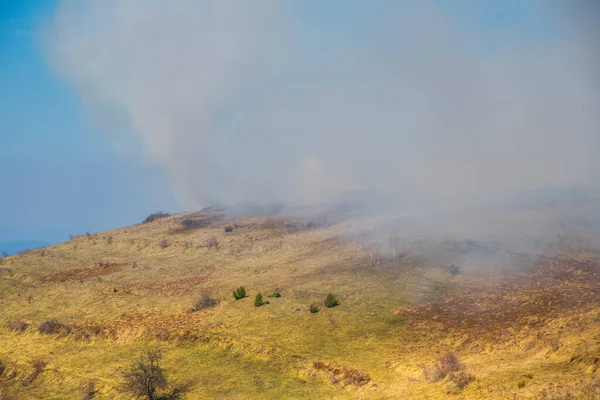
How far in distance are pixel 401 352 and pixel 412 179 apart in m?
99.6

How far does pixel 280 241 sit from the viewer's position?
63750 mm

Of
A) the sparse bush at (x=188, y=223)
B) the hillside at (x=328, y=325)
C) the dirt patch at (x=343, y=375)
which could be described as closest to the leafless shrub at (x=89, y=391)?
the hillside at (x=328, y=325)

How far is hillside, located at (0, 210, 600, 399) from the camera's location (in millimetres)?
23750

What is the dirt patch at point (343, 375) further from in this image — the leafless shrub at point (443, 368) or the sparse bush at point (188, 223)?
the sparse bush at point (188, 223)

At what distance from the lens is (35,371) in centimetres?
3136

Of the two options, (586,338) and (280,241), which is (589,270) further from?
(280,241)

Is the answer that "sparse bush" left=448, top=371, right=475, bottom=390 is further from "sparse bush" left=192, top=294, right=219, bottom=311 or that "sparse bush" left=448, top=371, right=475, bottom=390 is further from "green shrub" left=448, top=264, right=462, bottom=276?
"sparse bush" left=192, top=294, right=219, bottom=311

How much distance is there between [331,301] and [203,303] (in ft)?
41.1

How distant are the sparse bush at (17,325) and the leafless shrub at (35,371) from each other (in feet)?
27.0

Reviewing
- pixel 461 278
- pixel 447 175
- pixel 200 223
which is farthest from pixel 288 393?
pixel 447 175

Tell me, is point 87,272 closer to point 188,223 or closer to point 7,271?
point 7,271

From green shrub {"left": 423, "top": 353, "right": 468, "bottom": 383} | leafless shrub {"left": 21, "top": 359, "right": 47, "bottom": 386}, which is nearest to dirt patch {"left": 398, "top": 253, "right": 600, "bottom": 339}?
green shrub {"left": 423, "top": 353, "right": 468, "bottom": 383}

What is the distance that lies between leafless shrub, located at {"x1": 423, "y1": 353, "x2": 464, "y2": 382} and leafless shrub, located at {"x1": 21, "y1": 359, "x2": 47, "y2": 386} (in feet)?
91.7

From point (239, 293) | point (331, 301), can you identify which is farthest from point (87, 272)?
point (331, 301)
